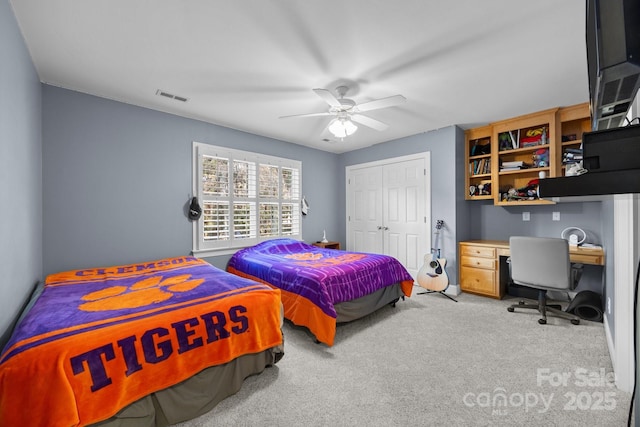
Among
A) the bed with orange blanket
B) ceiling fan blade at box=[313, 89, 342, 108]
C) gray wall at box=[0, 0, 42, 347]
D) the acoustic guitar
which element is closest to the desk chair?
the acoustic guitar

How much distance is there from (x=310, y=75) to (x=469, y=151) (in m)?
3.00

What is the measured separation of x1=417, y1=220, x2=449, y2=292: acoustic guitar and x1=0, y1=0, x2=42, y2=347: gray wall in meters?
4.14

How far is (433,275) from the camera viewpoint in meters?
3.88

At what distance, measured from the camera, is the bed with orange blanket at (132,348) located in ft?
4.10

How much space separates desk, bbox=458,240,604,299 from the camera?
12.1 ft

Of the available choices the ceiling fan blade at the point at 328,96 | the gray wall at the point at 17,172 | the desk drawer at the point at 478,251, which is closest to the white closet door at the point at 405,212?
the desk drawer at the point at 478,251

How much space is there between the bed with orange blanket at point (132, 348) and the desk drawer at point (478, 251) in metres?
3.05

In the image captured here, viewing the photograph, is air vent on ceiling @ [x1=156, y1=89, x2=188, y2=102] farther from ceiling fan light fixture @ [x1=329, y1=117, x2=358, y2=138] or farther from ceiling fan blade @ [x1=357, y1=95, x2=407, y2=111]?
ceiling fan blade @ [x1=357, y1=95, x2=407, y2=111]

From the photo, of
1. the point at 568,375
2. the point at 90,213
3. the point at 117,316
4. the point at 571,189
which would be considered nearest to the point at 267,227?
the point at 90,213

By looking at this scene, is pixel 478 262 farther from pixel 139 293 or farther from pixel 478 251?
pixel 139 293

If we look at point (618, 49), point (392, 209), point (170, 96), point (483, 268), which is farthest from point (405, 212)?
point (618, 49)

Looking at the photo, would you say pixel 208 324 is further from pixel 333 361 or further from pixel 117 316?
pixel 333 361

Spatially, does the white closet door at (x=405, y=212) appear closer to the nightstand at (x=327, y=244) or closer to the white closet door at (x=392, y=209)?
the white closet door at (x=392, y=209)

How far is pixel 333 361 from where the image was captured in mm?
2271
